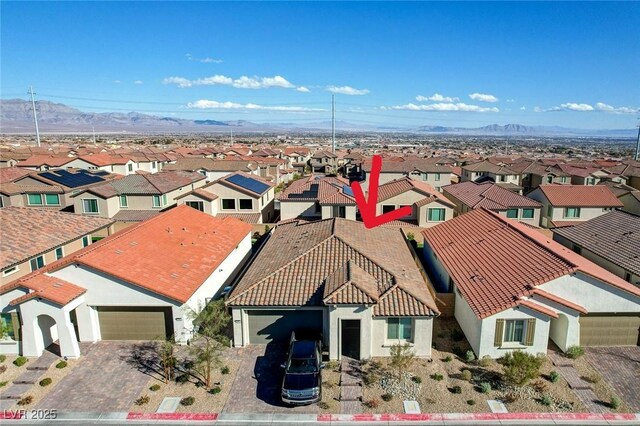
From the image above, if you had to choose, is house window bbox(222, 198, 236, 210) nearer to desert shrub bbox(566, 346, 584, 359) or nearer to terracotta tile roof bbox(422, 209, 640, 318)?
terracotta tile roof bbox(422, 209, 640, 318)

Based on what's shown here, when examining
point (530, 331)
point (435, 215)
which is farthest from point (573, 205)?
point (530, 331)

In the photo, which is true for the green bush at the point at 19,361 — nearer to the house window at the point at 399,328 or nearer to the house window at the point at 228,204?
the house window at the point at 399,328

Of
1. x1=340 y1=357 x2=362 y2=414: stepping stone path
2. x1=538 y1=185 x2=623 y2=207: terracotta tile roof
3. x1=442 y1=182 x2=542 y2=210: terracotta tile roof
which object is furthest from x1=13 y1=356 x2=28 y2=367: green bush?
x1=538 y1=185 x2=623 y2=207: terracotta tile roof

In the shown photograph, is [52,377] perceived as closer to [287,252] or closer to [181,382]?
[181,382]

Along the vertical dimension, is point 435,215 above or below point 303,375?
above

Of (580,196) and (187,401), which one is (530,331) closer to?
(187,401)

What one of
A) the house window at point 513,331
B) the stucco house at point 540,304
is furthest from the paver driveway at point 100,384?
the house window at point 513,331

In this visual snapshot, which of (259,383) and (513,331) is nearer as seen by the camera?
(259,383)

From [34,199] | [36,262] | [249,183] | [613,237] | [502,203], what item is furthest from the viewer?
[249,183]
